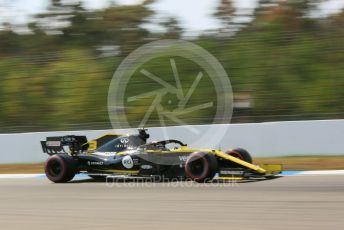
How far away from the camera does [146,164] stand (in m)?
12.1

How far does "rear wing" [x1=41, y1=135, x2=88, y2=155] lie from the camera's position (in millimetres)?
13547

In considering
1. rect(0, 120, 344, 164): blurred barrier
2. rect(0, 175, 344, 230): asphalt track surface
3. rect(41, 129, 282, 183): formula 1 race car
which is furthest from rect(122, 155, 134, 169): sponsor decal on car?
rect(0, 120, 344, 164): blurred barrier

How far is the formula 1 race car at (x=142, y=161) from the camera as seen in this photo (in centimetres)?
1149

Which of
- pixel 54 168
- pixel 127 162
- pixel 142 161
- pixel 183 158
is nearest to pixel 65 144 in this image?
pixel 54 168

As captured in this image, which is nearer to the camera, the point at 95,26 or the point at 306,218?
the point at 306,218

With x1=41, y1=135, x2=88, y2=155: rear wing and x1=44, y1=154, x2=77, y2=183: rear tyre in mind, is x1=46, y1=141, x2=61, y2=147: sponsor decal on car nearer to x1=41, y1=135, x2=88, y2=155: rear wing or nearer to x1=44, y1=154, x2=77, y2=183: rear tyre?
x1=41, y1=135, x2=88, y2=155: rear wing

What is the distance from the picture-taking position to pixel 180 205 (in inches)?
347

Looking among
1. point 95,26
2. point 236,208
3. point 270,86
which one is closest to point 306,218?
point 236,208

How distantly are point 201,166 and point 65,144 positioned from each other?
11.8 feet

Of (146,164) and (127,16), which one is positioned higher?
(127,16)

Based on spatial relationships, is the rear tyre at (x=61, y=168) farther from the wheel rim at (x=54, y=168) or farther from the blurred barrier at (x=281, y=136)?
the blurred barrier at (x=281, y=136)

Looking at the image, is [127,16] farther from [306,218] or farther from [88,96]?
[306,218]

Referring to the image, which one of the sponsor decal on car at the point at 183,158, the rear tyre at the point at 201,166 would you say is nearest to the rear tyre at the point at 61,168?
the sponsor decal on car at the point at 183,158

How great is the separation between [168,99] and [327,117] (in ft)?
23.8
